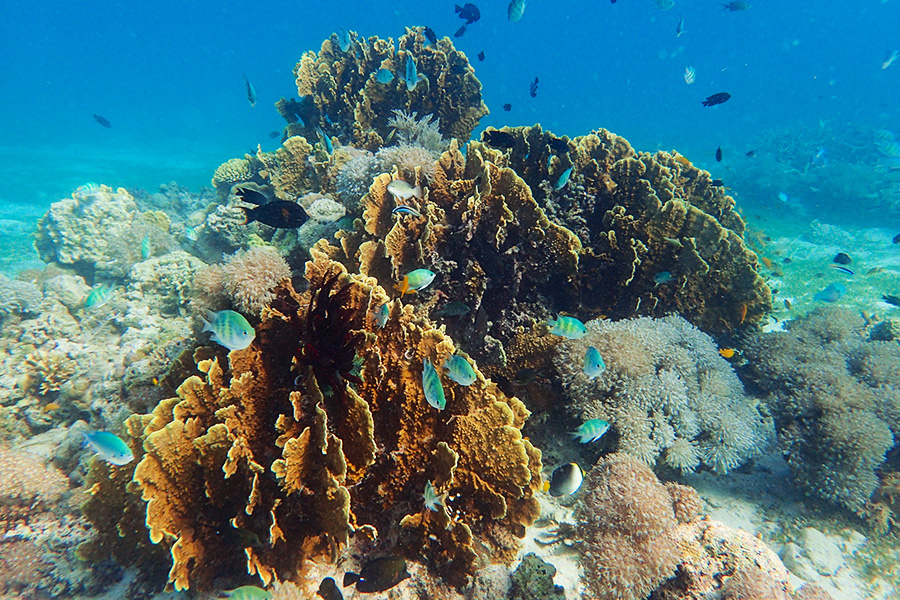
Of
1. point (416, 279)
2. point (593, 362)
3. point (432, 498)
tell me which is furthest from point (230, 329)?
point (593, 362)

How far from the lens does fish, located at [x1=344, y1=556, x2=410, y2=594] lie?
8.61ft

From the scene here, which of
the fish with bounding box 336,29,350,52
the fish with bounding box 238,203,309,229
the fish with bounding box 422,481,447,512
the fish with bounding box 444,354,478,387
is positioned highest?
the fish with bounding box 336,29,350,52

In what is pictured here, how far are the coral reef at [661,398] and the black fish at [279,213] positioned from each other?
3340 millimetres

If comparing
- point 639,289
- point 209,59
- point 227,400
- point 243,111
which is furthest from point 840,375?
point 209,59

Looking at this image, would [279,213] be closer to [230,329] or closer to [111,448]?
[230,329]

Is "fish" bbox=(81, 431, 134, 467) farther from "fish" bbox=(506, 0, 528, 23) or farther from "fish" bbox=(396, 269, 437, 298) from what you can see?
"fish" bbox=(506, 0, 528, 23)

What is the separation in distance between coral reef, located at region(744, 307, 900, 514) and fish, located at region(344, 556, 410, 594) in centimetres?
520

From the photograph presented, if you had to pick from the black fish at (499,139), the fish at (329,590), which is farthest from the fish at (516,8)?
the fish at (329,590)

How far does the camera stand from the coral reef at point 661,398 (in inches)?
161

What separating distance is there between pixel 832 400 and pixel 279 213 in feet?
24.3

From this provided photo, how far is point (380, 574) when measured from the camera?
2.63 m

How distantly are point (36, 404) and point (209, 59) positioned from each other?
15439cm

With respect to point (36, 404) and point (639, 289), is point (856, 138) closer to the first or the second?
point (639, 289)

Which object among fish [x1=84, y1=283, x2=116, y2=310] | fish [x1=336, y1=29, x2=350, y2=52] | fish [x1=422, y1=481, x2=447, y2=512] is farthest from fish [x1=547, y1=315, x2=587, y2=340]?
fish [x1=336, y1=29, x2=350, y2=52]
